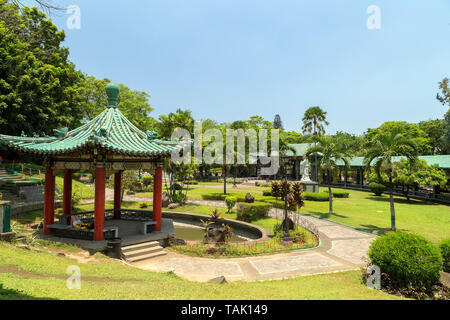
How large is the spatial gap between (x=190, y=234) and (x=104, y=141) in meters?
10.3

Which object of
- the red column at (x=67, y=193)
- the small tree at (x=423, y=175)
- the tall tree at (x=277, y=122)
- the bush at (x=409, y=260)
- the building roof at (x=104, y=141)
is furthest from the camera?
the tall tree at (x=277, y=122)

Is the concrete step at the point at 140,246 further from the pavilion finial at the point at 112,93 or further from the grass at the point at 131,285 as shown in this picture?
the pavilion finial at the point at 112,93

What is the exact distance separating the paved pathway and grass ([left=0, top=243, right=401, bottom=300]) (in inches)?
47.4

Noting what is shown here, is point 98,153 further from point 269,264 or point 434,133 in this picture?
point 434,133

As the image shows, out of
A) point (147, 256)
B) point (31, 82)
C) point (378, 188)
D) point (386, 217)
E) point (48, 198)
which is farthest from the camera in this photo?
point (378, 188)

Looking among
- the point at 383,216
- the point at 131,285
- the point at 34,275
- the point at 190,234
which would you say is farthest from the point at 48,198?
the point at 383,216

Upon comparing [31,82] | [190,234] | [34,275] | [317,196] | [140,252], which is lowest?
[190,234]

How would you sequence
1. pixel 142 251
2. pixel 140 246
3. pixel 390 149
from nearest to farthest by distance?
pixel 142 251
pixel 140 246
pixel 390 149

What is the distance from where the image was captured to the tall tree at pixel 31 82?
29656mm

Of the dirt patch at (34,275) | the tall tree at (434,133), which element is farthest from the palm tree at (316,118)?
the dirt patch at (34,275)

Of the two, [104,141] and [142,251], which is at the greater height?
[104,141]

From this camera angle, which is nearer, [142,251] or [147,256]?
[147,256]

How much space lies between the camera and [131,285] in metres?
7.76
